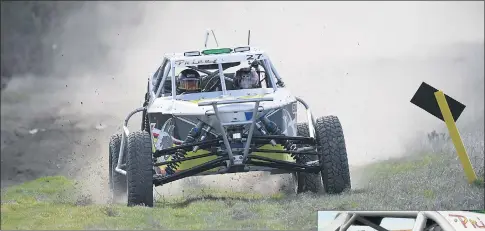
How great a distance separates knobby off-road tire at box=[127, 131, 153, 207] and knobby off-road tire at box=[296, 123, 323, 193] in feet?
7.36

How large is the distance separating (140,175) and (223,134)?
3.83 ft

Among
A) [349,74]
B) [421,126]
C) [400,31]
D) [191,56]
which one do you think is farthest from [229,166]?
[400,31]

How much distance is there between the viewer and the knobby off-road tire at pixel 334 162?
18875mm

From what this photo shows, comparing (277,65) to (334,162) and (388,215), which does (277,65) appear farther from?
(388,215)

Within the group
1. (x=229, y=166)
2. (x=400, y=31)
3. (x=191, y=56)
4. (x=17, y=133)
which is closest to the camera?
(x=229, y=166)

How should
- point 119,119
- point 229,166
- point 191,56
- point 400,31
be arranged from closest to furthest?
point 229,166 < point 191,56 < point 119,119 < point 400,31

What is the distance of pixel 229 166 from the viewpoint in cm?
1878

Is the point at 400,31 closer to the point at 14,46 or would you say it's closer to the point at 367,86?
the point at 367,86

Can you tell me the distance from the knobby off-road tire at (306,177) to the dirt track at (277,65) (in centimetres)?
182

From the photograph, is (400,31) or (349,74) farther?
(400,31)

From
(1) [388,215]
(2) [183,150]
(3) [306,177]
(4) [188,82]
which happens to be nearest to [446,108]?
(3) [306,177]

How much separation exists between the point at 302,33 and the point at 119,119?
685 centimetres

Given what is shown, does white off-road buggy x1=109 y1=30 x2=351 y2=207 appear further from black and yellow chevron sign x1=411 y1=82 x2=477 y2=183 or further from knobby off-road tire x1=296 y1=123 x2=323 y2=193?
black and yellow chevron sign x1=411 y1=82 x2=477 y2=183

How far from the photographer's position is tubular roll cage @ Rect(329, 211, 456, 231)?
12820 mm
